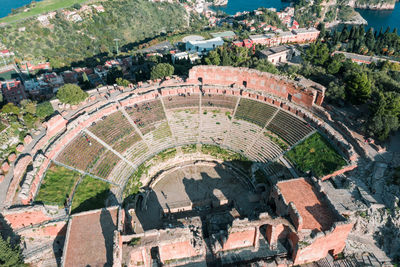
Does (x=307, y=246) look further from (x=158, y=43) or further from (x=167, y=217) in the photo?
(x=158, y=43)

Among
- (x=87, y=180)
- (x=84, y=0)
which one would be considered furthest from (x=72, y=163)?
(x=84, y=0)

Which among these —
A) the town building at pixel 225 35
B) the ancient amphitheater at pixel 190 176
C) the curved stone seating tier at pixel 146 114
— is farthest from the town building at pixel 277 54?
the curved stone seating tier at pixel 146 114

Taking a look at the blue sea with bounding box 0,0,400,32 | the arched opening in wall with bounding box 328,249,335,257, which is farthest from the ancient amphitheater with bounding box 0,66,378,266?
the blue sea with bounding box 0,0,400,32

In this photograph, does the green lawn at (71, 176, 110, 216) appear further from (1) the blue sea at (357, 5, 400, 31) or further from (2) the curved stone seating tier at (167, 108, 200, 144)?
(1) the blue sea at (357, 5, 400, 31)

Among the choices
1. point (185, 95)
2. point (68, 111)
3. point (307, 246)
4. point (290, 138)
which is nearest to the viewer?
point (307, 246)


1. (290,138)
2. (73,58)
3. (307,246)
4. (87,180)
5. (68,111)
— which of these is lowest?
(307,246)
